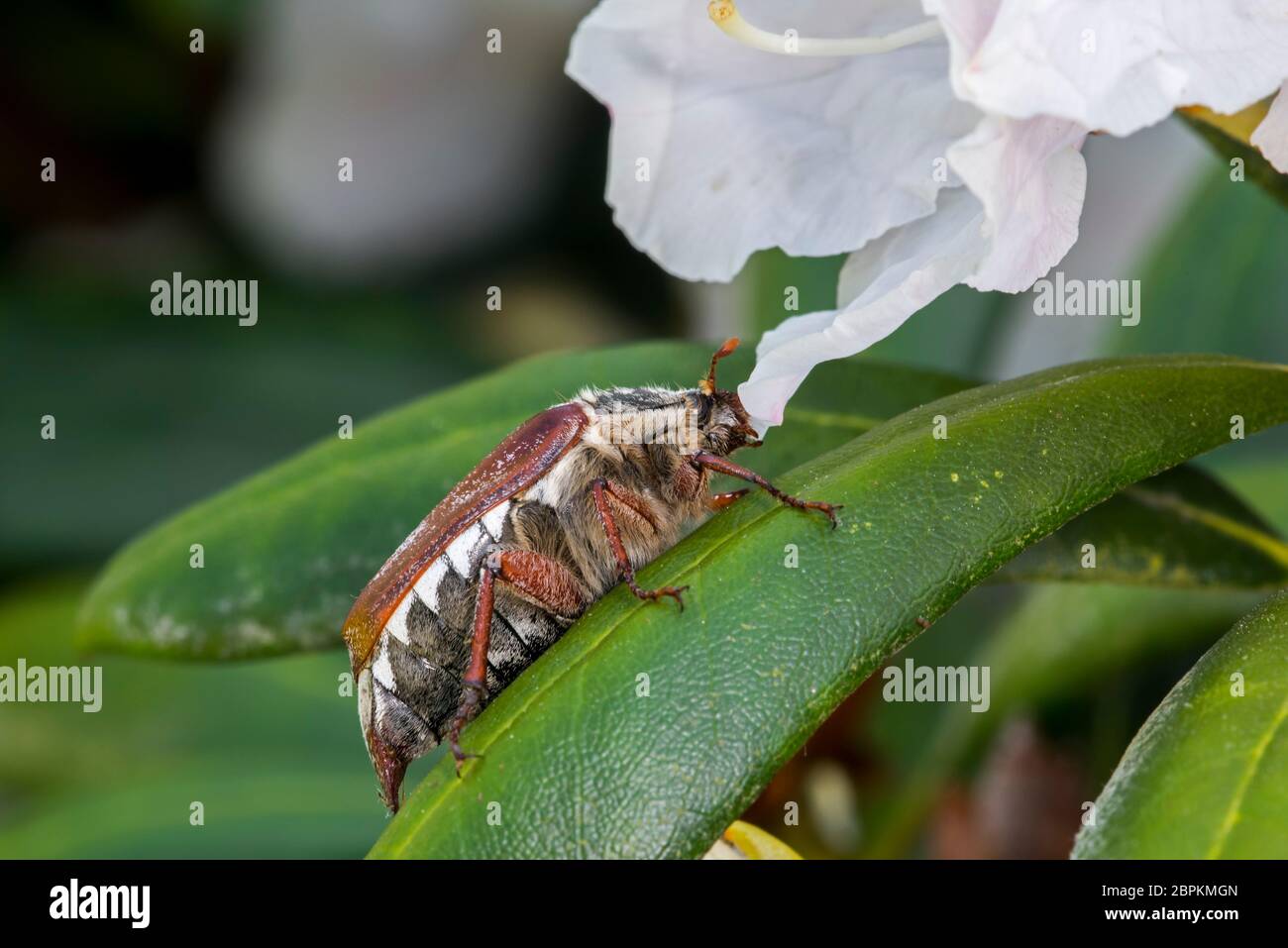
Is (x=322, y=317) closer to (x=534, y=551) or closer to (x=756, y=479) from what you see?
(x=534, y=551)

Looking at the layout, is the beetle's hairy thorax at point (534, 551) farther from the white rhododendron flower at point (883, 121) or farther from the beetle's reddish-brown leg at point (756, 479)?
the white rhododendron flower at point (883, 121)

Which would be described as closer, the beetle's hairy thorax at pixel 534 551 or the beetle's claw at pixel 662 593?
the beetle's claw at pixel 662 593

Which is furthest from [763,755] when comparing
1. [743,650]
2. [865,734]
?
[865,734]

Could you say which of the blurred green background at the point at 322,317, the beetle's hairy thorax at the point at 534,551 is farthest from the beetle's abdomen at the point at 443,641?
the blurred green background at the point at 322,317

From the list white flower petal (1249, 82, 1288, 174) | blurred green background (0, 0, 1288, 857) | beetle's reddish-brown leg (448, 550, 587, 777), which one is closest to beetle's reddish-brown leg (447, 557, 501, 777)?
beetle's reddish-brown leg (448, 550, 587, 777)

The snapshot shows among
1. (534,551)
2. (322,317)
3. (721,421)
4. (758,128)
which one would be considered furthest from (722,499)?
(322,317)

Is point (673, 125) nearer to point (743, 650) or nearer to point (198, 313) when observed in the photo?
point (743, 650)
